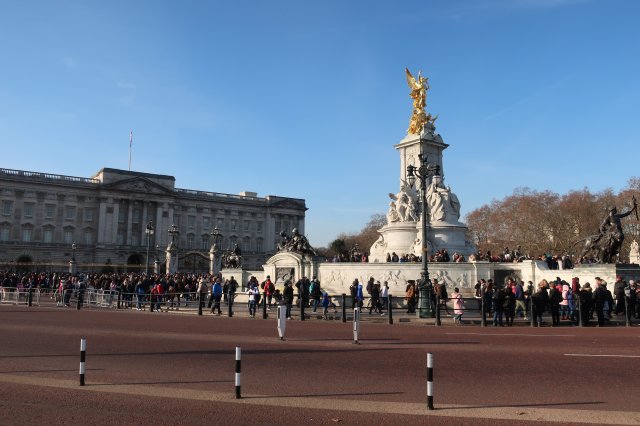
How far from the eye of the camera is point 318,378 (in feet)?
31.4

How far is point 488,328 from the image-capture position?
19.3 m

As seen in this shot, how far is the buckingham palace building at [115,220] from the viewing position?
96.8 metres

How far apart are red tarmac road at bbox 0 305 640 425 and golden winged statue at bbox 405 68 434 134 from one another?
2876cm

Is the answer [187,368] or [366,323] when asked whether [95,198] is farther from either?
[187,368]

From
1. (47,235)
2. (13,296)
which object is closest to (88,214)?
(47,235)

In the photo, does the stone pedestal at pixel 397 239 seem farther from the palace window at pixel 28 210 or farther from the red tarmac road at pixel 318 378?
the palace window at pixel 28 210

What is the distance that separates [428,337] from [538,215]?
204 ft

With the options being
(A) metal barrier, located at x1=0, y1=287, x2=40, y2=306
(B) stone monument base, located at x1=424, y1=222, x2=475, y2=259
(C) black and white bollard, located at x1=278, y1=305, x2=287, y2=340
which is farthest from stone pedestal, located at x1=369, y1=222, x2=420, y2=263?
(C) black and white bollard, located at x1=278, y1=305, x2=287, y2=340

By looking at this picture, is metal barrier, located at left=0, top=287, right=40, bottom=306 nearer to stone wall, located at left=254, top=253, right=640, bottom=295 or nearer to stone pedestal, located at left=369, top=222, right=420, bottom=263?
stone wall, located at left=254, top=253, right=640, bottom=295

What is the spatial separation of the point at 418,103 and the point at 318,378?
3795cm

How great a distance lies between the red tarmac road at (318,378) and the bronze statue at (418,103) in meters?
28.7

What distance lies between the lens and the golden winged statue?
4347cm

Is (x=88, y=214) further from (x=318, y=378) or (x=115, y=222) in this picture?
(x=318, y=378)

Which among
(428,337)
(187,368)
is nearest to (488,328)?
(428,337)
